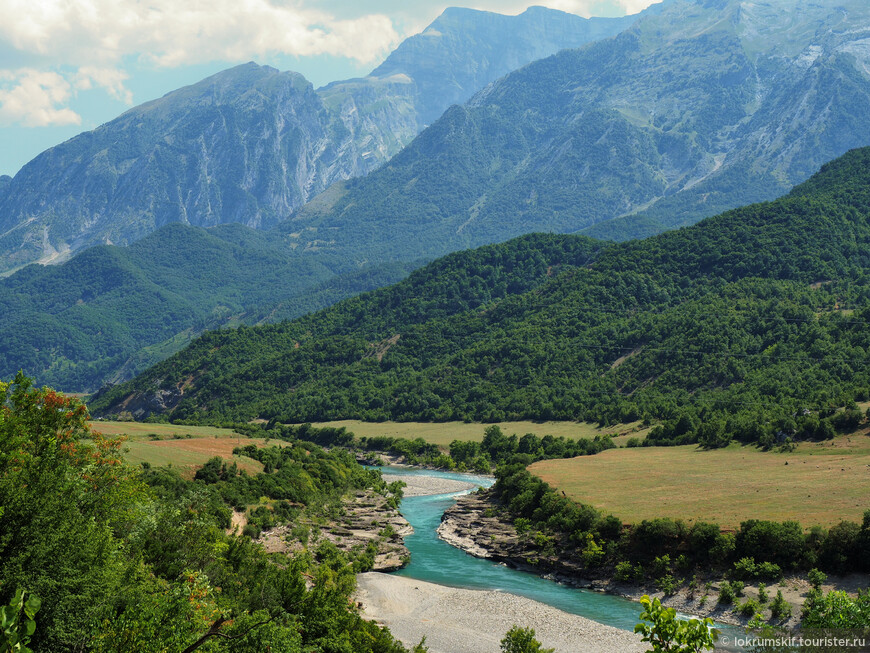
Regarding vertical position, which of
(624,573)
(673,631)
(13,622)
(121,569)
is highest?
(13,622)

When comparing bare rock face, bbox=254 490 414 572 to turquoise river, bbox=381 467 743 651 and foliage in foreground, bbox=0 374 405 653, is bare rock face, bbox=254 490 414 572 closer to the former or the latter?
turquoise river, bbox=381 467 743 651

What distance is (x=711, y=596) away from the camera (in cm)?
7925

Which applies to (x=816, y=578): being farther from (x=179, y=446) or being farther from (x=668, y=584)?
(x=179, y=446)

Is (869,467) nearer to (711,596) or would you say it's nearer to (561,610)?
(711,596)


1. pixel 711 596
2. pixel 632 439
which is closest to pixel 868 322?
pixel 632 439

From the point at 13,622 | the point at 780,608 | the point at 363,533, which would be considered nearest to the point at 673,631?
the point at 13,622

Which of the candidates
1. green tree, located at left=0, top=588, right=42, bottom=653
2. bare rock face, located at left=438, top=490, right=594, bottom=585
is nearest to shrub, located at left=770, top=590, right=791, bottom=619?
bare rock face, located at left=438, top=490, right=594, bottom=585

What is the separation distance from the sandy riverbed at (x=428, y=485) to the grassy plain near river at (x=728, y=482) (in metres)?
19.2

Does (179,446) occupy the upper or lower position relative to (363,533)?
upper

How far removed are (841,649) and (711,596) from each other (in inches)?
1390

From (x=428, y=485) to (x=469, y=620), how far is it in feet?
250

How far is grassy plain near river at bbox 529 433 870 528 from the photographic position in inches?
3546

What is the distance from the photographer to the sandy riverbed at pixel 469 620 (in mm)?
69312

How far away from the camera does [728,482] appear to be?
104438mm
